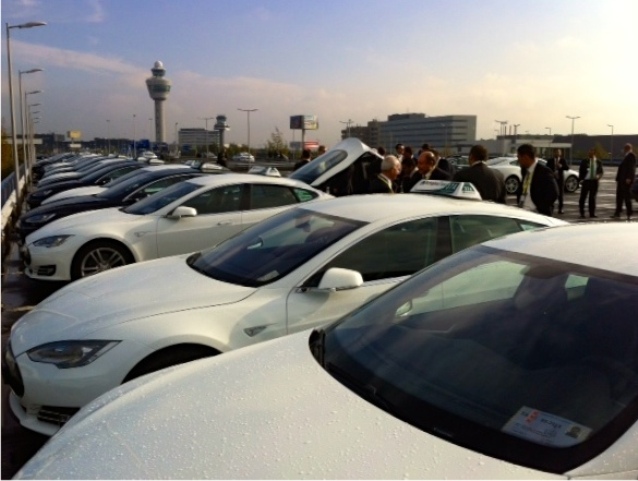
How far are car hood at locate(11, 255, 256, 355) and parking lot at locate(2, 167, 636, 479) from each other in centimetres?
58

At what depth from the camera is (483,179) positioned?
684 centimetres

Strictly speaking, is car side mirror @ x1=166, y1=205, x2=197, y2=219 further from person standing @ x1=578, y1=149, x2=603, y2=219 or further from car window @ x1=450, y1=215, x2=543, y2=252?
person standing @ x1=578, y1=149, x2=603, y2=219

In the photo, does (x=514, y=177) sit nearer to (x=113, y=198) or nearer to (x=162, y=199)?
(x=113, y=198)

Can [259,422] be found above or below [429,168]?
below

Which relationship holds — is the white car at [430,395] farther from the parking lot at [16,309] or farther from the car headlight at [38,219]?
the car headlight at [38,219]

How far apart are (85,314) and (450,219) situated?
253 cm

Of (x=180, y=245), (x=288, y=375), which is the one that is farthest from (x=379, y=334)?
(x=180, y=245)

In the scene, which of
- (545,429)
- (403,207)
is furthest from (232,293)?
(545,429)

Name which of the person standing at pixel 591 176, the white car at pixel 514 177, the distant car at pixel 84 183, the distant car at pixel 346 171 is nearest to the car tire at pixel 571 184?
the white car at pixel 514 177

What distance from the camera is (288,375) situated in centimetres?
238

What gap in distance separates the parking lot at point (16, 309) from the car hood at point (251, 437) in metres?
1.51

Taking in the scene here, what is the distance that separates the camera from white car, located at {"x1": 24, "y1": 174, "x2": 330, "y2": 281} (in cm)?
737

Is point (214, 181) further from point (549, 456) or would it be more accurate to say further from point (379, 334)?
point (549, 456)

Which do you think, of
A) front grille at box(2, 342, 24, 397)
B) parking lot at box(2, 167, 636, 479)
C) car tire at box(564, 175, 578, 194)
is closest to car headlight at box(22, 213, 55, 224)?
parking lot at box(2, 167, 636, 479)
